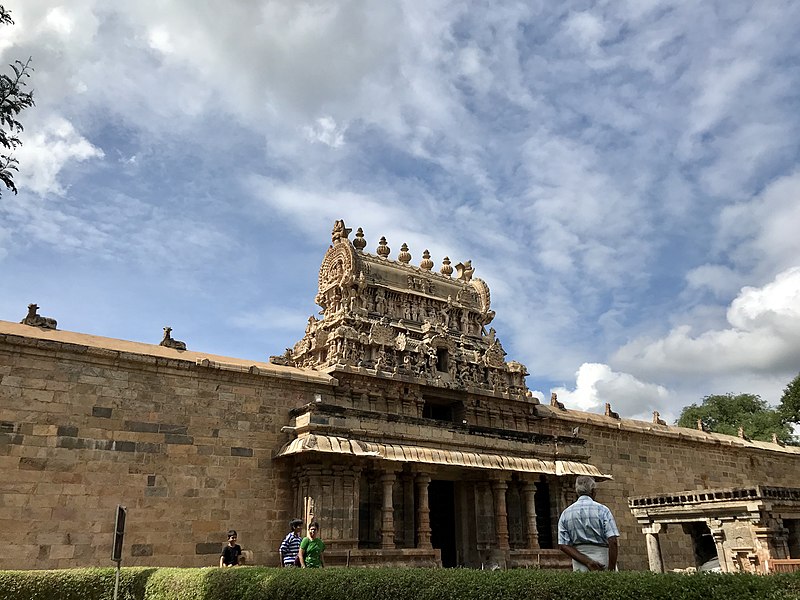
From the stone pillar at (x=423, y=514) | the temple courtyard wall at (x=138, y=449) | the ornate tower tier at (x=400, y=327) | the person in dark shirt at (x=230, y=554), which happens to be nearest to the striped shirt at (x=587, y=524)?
the person in dark shirt at (x=230, y=554)

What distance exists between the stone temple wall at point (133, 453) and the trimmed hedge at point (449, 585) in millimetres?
3880

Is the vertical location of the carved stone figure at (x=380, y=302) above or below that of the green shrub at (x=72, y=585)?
above

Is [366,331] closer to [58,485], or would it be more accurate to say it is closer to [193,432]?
[193,432]

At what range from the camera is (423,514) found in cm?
1828

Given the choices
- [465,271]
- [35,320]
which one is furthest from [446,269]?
[35,320]

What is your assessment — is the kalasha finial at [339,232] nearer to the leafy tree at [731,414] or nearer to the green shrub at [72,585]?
the green shrub at [72,585]

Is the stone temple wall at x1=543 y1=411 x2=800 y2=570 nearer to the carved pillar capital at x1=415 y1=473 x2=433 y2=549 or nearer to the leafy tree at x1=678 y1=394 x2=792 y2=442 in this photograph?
the carved pillar capital at x1=415 y1=473 x2=433 y2=549

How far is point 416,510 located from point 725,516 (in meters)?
8.98

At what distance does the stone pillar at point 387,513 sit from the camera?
1717 cm

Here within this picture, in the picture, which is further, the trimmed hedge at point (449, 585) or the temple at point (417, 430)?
the temple at point (417, 430)

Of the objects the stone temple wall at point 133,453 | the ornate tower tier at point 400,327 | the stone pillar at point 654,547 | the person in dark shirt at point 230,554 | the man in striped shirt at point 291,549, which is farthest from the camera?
the ornate tower tier at point 400,327

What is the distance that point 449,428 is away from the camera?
19719 millimetres

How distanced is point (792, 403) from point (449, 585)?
45.9 metres

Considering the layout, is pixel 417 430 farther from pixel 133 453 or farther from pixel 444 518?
pixel 133 453
